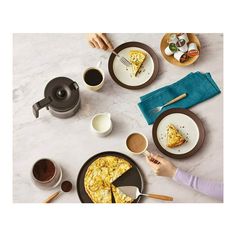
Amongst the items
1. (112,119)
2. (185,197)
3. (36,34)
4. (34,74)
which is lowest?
(185,197)

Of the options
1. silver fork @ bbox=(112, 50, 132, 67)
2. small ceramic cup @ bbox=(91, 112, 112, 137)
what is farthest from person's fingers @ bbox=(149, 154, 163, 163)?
silver fork @ bbox=(112, 50, 132, 67)

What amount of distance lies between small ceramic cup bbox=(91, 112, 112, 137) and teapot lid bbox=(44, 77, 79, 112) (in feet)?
0.46

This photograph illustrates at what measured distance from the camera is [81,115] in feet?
6.11

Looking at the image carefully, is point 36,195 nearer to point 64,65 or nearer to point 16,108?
point 16,108

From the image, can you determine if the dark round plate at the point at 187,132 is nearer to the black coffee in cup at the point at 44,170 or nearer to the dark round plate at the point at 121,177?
the dark round plate at the point at 121,177

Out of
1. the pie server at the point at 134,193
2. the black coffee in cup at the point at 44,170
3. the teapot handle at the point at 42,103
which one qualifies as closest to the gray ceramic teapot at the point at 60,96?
the teapot handle at the point at 42,103

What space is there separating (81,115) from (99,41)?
39 cm

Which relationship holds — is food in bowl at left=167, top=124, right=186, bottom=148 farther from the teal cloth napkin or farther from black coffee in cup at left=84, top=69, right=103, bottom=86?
black coffee in cup at left=84, top=69, right=103, bottom=86

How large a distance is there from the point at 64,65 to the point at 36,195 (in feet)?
2.14

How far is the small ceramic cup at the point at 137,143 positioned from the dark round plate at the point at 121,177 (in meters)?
0.05

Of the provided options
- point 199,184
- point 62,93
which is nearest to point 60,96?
point 62,93

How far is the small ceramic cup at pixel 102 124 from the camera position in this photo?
5.90 feet

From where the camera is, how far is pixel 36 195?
174 cm

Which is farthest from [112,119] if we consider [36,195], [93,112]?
[36,195]
